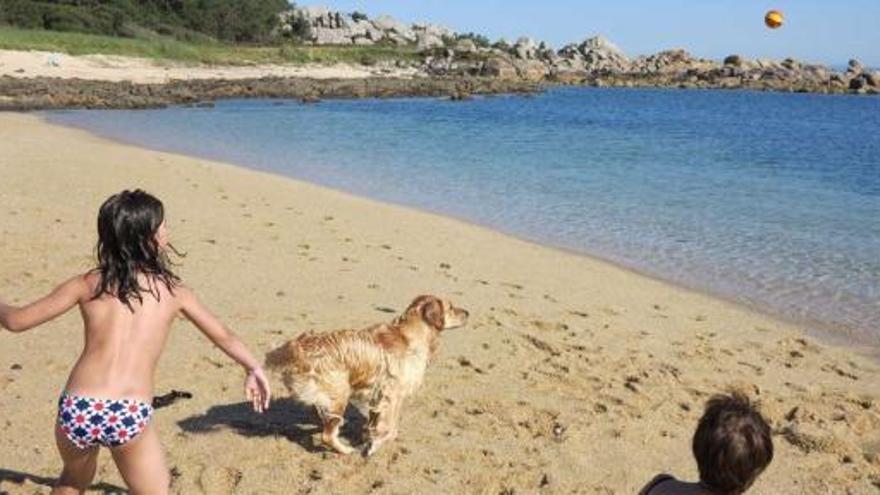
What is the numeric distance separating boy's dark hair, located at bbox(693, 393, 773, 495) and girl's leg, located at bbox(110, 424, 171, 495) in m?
2.25

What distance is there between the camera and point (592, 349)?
25.9 ft

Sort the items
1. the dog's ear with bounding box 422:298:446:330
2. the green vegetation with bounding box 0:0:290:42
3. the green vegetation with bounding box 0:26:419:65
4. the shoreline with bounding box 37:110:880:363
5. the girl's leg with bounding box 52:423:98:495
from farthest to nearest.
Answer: the green vegetation with bounding box 0:0:290:42
the green vegetation with bounding box 0:26:419:65
the shoreline with bounding box 37:110:880:363
the dog's ear with bounding box 422:298:446:330
the girl's leg with bounding box 52:423:98:495

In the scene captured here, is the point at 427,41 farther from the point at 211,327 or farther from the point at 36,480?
the point at 211,327

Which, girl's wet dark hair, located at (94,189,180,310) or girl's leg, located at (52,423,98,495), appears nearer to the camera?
girl's wet dark hair, located at (94,189,180,310)

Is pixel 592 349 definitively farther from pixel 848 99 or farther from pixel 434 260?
A: pixel 848 99

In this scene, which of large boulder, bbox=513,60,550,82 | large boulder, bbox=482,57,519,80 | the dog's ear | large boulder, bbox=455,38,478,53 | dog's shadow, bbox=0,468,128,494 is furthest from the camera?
large boulder, bbox=455,38,478,53

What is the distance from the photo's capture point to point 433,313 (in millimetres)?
5910

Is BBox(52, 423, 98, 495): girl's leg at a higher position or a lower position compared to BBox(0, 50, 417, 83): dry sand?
higher

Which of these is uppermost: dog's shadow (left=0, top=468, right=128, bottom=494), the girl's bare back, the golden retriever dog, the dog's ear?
the girl's bare back

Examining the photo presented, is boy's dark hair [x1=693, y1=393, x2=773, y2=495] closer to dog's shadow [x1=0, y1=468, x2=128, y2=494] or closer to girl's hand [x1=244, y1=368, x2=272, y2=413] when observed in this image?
girl's hand [x1=244, y1=368, x2=272, y2=413]

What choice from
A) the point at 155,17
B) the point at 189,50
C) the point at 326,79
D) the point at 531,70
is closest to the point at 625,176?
the point at 326,79

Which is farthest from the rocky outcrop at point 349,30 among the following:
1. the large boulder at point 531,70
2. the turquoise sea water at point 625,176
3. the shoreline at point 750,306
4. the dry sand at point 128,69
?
the shoreline at point 750,306

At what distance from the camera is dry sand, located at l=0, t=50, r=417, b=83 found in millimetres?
47312

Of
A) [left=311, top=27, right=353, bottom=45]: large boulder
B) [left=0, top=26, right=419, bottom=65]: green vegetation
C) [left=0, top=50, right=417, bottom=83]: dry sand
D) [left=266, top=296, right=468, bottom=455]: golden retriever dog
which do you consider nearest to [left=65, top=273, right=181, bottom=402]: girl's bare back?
[left=266, top=296, right=468, bottom=455]: golden retriever dog
